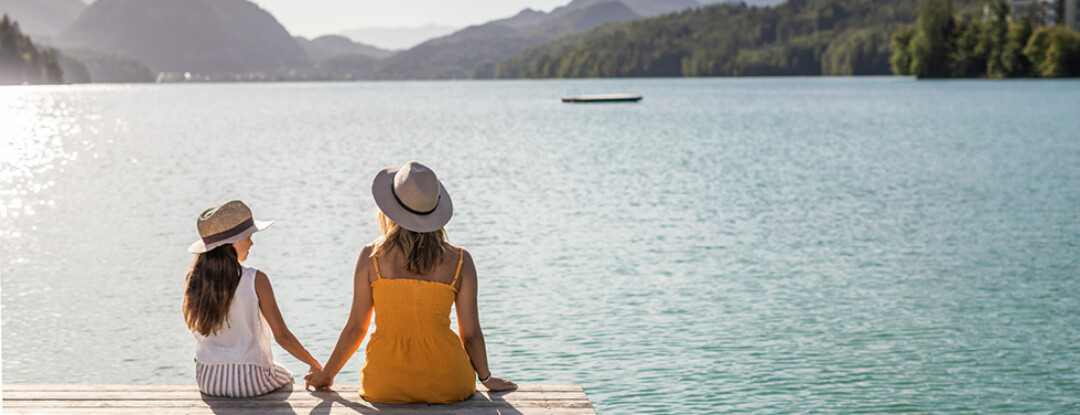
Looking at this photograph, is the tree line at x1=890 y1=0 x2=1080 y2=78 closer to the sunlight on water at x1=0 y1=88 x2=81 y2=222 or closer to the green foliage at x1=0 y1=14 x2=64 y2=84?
the sunlight on water at x1=0 y1=88 x2=81 y2=222

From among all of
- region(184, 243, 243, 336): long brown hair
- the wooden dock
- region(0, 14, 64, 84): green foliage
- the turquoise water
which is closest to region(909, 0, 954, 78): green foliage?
the turquoise water

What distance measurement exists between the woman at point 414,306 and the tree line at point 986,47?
122 meters

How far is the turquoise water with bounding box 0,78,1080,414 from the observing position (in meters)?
9.60

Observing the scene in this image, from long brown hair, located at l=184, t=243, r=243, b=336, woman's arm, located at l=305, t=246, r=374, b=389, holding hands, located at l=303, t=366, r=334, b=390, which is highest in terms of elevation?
long brown hair, located at l=184, t=243, r=243, b=336

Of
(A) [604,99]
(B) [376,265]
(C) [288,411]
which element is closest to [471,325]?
(B) [376,265]

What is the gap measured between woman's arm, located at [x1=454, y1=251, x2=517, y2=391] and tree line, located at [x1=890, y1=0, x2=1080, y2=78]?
121 metres

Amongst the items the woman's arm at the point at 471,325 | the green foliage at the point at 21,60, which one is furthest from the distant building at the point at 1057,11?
the woman's arm at the point at 471,325

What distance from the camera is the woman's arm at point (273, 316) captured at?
5.07 metres

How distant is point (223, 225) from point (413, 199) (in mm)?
972

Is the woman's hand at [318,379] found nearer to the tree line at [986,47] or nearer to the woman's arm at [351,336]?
the woman's arm at [351,336]

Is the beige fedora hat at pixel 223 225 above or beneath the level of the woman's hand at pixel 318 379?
above

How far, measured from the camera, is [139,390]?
16.6 ft

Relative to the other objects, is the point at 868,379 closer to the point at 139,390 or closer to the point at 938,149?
the point at 139,390

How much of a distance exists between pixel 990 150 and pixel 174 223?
27.2 meters
